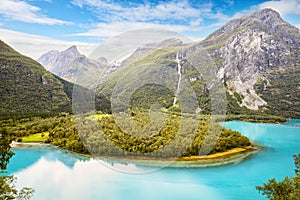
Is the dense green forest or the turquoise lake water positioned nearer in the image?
the dense green forest

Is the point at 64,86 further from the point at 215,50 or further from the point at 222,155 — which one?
the point at 215,50

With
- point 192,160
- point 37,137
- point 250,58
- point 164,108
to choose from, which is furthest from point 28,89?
point 250,58

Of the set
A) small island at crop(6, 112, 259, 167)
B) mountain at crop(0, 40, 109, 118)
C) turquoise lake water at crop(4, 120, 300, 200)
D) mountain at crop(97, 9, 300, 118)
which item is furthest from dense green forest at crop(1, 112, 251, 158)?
mountain at crop(97, 9, 300, 118)

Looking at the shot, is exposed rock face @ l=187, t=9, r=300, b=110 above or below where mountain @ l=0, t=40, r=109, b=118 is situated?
above

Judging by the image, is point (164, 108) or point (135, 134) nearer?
point (135, 134)

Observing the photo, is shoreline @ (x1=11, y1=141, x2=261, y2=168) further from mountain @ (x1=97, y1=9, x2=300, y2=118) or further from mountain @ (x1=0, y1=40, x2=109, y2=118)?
mountain @ (x1=97, y1=9, x2=300, y2=118)

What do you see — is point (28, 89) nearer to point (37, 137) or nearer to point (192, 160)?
point (37, 137)

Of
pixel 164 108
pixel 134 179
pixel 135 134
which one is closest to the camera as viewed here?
pixel 135 134
